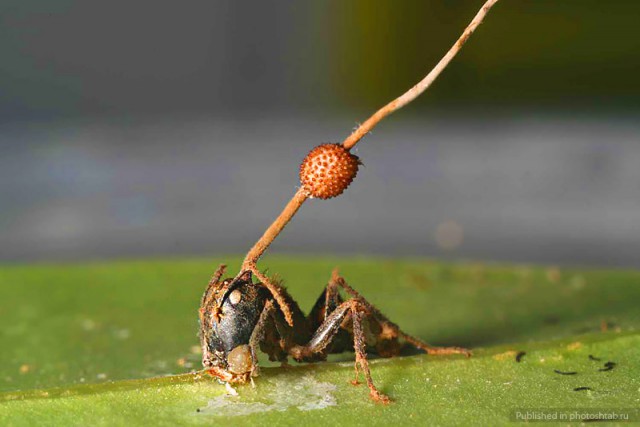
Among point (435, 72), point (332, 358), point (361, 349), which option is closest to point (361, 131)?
point (435, 72)

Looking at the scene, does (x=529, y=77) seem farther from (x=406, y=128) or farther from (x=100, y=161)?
Answer: (x=100, y=161)

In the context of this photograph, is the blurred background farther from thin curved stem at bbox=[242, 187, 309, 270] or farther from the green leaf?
thin curved stem at bbox=[242, 187, 309, 270]

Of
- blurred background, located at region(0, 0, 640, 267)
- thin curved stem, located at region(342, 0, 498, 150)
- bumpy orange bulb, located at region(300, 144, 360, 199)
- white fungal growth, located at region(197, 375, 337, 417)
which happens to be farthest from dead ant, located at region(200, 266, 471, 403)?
blurred background, located at region(0, 0, 640, 267)

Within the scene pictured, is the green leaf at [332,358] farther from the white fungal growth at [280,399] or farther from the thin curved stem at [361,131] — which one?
the thin curved stem at [361,131]

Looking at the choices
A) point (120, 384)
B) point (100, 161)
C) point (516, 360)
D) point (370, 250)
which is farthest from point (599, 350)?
point (100, 161)

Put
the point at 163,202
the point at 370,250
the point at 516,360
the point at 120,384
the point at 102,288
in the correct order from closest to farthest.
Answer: the point at 120,384 → the point at 516,360 → the point at 102,288 → the point at 370,250 → the point at 163,202

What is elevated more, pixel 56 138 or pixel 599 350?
pixel 56 138

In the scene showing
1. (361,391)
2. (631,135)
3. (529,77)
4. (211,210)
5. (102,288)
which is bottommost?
(361,391)

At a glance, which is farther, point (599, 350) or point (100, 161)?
point (100, 161)
